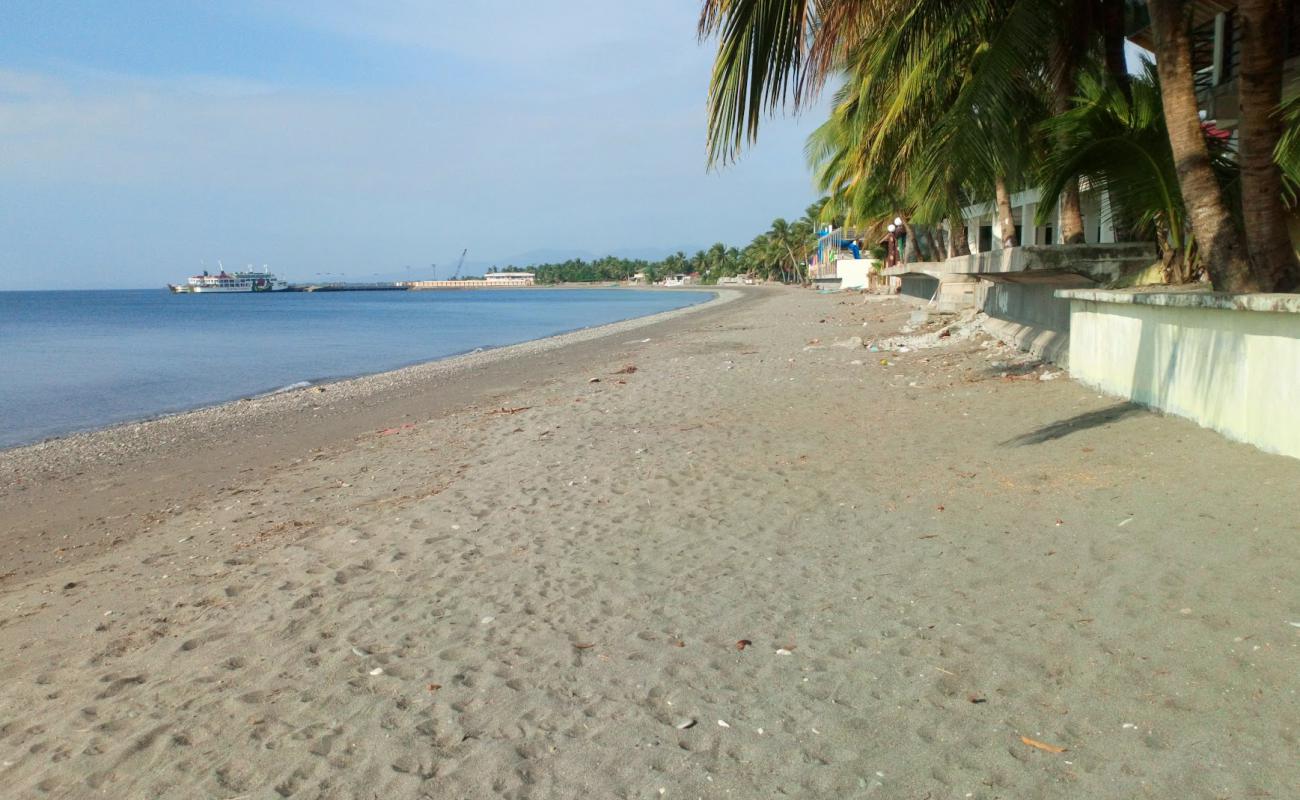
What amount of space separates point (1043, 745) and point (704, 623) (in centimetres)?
162

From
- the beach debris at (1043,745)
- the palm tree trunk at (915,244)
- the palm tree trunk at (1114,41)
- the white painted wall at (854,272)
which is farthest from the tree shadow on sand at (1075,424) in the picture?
the white painted wall at (854,272)

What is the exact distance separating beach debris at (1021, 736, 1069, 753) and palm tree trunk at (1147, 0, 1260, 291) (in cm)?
440

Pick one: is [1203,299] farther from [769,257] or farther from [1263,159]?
[769,257]

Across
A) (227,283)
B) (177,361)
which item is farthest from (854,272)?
(227,283)

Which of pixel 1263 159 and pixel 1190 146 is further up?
pixel 1190 146

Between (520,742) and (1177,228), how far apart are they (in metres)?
7.09

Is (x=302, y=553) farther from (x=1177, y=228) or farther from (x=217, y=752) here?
(x=1177, y=228)

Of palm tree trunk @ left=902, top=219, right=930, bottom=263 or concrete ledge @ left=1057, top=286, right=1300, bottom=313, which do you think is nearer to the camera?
concrete ledge @ left=1057, top=286, right=1300, bottom=313

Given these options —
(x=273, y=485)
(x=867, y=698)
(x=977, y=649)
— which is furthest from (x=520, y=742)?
(x=273, y=485)

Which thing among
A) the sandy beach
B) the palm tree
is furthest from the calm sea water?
the palm tree

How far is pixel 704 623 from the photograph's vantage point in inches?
165

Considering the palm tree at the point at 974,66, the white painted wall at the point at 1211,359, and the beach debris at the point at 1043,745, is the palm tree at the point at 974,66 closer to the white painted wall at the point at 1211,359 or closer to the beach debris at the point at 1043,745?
the white painted wall at the point at 1211,359

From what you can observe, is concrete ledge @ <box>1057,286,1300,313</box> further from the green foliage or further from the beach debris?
the green foliage

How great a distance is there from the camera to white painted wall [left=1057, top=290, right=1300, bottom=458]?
5.02m
